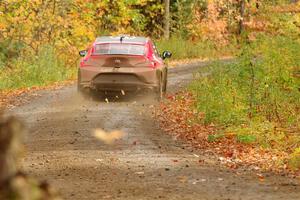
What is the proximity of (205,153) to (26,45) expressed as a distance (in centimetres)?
1831

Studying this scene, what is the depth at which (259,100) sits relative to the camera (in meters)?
15.2

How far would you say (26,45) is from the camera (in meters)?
28.5

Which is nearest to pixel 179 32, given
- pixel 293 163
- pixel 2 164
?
pixel 293 163

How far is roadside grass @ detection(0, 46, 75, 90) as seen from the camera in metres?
23.8

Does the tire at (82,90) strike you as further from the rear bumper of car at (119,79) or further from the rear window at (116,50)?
the rear window at (116,50)

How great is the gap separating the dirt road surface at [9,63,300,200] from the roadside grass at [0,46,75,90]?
25.2ft

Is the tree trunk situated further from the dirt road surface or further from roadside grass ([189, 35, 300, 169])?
the dirt road surface

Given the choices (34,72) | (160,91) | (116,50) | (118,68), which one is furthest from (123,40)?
(34,72)

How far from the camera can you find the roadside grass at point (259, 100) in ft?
40.4

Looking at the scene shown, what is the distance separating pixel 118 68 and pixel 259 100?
4121 mm

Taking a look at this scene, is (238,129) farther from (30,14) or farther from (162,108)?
(30,14)

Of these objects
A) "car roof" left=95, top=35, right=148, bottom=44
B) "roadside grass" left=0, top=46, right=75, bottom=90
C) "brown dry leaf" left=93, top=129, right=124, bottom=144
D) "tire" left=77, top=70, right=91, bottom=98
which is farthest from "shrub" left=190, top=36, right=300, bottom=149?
"roadside grass" left=0, top=46, right=75, bottom=90

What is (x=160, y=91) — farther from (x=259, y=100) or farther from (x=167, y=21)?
(x=167, y=21)

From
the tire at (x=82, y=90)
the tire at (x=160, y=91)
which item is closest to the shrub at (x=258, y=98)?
the tire at (x=160, y=91)
